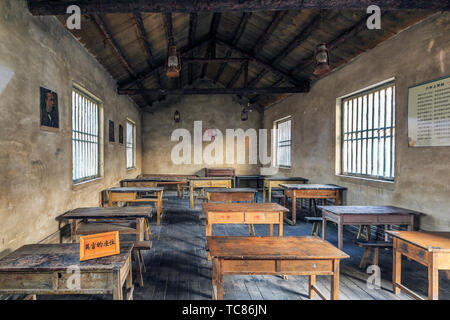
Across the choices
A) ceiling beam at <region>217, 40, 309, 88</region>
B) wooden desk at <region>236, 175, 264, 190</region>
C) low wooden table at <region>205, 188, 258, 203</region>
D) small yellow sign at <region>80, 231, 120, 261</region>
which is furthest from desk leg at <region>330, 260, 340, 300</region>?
wooden desk at <region>236, 175, 264, 190</region>

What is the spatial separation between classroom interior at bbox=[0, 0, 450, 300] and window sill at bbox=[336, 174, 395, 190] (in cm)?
3

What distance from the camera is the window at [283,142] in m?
9.34

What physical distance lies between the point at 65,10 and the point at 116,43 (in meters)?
2.36

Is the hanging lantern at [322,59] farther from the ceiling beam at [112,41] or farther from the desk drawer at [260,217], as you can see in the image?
the ceiling beam at [112,41]

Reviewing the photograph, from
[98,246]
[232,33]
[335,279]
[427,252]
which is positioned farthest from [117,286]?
[232,33]

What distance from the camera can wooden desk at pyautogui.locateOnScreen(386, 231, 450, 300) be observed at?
7.86 feet

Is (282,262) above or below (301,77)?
below

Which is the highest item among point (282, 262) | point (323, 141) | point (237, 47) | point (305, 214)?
point (237, 47)

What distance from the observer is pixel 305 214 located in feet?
22.9

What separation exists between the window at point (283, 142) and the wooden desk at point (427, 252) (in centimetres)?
636

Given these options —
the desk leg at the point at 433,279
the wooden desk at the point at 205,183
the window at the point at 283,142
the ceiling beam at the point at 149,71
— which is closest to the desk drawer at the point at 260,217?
the desk leg at the point at 433,279
